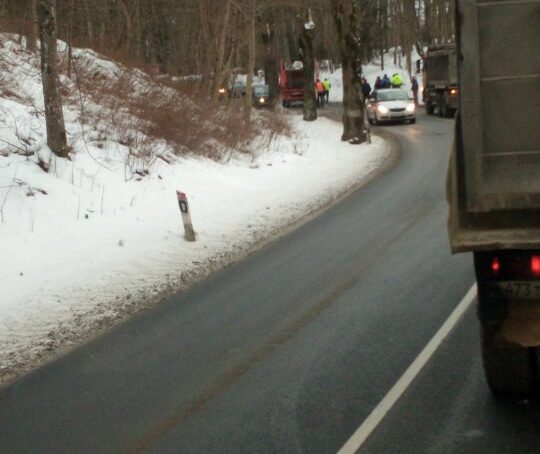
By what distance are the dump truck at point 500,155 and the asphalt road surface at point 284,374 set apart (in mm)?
1034

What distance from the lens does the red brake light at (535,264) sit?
512 cm

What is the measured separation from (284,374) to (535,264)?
2.66 meters

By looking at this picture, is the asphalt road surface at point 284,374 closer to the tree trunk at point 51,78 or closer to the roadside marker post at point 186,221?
the roadside marker post at point 186,221

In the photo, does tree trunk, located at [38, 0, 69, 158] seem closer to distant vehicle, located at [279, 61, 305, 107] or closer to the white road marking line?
the white road marking line

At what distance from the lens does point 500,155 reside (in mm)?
5145

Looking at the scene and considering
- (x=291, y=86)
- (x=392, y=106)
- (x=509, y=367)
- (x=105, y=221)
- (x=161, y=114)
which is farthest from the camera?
(x=291, y=86)

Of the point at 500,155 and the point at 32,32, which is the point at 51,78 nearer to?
the point at 32,32

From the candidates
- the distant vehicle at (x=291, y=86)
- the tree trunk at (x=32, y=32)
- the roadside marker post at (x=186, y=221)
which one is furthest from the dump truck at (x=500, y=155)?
the distant vehicle at (x=291, y=86)

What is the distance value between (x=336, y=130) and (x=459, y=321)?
94.0 feet

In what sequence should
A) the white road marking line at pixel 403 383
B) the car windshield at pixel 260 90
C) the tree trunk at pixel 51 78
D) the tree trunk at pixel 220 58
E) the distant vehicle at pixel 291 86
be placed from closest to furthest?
the white road marking line at pixel 403 383 → the tree trunk at pixel 51 78 → the tree trunk at pixel 220 58 → the car windshield at pixel 260 90 → the distant vehicle at pixel 291 86

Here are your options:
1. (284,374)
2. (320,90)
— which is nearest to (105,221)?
(284,374)

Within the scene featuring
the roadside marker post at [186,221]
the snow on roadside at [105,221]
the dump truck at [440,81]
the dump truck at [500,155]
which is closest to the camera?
the dump truck at [500,155]

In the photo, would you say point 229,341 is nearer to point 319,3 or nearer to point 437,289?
point 437,289

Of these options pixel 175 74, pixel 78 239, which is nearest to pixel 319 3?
pixel 175 74
